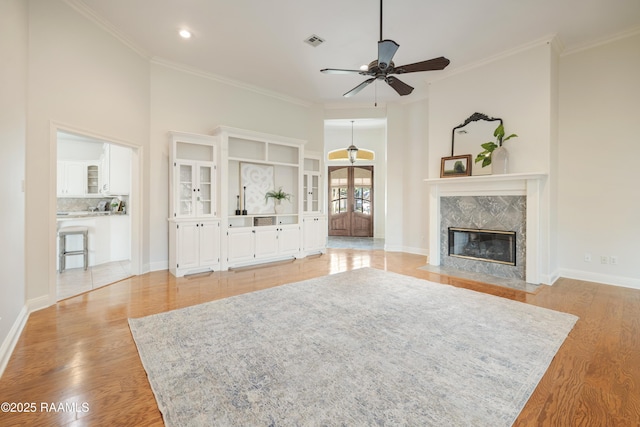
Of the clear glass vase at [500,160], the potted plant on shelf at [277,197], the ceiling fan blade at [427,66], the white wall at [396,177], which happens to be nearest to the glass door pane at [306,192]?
the potted plant on shelf at [277,197]

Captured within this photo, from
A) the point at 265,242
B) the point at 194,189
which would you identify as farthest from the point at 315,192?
the point at 194,189

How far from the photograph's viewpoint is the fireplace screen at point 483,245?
450cm

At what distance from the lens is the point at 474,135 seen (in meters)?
4.84

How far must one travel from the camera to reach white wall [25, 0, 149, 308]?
3.08 m

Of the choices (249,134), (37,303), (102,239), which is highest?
(249,134)

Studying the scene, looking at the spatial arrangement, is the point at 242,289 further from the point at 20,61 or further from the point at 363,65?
the point at 363,65

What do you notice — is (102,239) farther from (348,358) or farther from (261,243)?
(348,358)

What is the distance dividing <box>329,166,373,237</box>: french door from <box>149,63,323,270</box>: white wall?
404cm

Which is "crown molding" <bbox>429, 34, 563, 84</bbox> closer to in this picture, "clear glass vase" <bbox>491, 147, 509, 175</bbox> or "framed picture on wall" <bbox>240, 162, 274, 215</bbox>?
"clear glass vase" <bbox>491, 147, 509, 175</bbox>

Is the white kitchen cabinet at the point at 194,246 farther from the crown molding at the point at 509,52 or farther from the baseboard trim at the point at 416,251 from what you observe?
the crown molding at the point at 509,52

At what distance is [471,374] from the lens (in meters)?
1.94

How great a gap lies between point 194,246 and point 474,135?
17.0 feet

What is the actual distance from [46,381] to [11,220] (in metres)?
1.49

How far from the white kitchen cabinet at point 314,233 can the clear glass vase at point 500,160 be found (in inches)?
142
